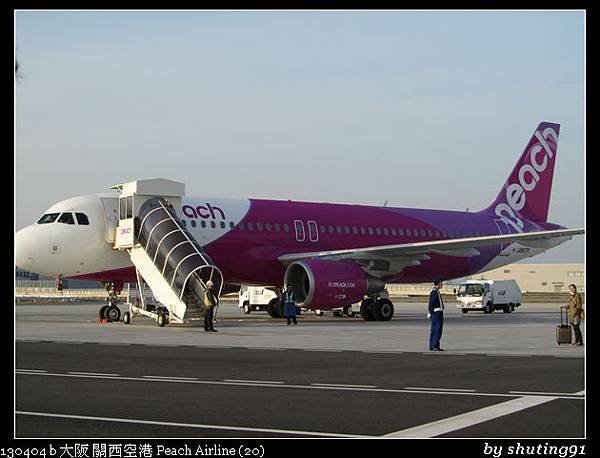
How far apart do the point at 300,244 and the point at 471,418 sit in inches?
1031

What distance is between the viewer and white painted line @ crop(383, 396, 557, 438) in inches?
397

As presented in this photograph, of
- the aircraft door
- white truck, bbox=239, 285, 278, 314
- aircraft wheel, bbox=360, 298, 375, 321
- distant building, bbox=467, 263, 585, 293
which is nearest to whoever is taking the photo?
the aircraft door

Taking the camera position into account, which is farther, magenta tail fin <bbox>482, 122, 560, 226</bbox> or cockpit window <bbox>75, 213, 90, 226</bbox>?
magenta tail fin <bbox>482, 122, 560, 226</bbox>

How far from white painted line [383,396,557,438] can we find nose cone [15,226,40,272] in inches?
898

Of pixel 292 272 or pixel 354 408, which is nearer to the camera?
pixel 354 408

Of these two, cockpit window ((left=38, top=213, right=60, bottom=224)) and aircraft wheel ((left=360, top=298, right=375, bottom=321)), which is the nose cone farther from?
aircraft wheel ((left=360, top=298, right=375, bottom=321))

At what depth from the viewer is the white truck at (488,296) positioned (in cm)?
5575

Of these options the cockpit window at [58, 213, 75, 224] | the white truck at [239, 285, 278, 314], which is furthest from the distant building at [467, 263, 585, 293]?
the cockpit window at [58, 213, 75, 224]

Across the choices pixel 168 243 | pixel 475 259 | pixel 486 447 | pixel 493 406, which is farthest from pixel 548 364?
pixel 475 259

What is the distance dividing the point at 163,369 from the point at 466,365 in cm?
551

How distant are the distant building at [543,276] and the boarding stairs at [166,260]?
3870 inches

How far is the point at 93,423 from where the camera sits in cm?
1052

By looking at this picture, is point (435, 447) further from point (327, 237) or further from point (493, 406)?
point (327, 237)

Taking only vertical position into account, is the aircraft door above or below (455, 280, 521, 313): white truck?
above
